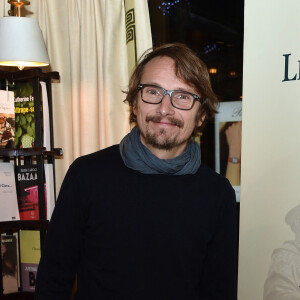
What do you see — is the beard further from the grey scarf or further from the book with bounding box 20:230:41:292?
the book with bounding box 20:230:41:292

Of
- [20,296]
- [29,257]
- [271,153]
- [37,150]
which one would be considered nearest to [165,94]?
[271,153]

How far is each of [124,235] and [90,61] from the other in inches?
55.1

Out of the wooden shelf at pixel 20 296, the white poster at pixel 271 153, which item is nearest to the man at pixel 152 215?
the white poster at pixel 271 153

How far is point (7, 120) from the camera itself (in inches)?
88.8

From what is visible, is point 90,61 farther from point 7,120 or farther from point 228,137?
point 228,137

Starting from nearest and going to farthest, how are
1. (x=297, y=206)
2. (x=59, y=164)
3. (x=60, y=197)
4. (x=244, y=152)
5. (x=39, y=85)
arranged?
1. (x=60, y=197)
2. (x=297, y=206)
3. (x=244, y=152)
4. (x=39, y=85)
5. (x=59, y=164)

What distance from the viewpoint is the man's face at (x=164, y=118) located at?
4.55 ft

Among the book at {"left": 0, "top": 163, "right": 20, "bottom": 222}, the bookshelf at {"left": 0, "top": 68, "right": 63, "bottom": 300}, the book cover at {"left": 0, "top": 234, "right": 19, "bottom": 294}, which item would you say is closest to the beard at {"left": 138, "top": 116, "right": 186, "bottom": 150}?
the bookshelf at {"left": 0, "top": 68, "right": 63, "bottom": 300}

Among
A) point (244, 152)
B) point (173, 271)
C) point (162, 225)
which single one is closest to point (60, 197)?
point (162, 225)

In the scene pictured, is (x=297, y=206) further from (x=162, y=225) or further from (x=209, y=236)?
(x=162, y=225)

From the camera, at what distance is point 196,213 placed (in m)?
1.40

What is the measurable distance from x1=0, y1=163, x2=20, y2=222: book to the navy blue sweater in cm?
102

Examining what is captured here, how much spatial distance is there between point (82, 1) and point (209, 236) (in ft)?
5.57

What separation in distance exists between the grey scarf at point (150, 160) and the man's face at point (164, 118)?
0.13 feet
